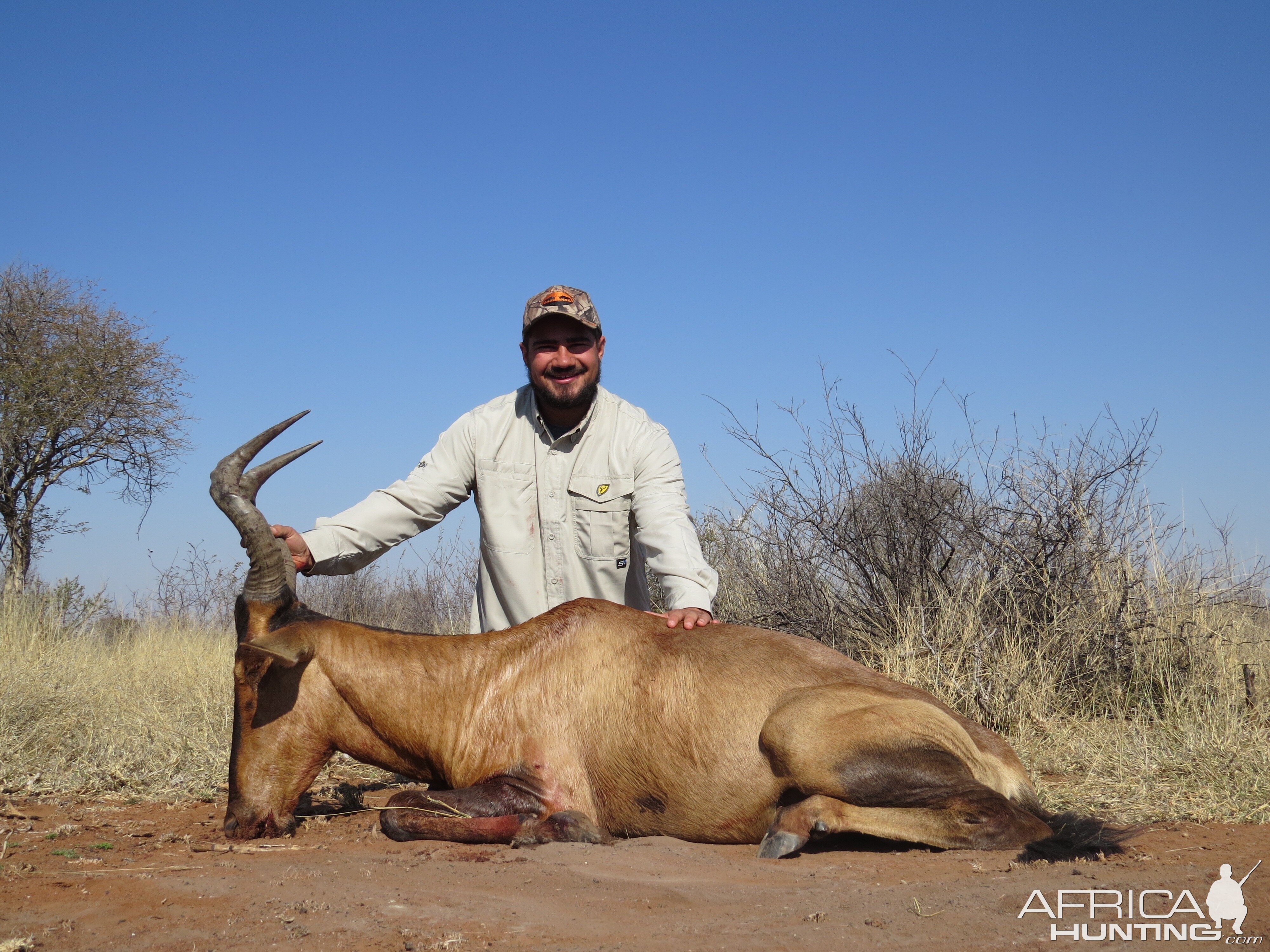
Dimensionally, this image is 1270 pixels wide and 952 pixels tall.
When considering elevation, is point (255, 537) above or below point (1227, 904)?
above

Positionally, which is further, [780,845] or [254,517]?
[254,517]

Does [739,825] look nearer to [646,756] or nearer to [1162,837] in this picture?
[646,756]

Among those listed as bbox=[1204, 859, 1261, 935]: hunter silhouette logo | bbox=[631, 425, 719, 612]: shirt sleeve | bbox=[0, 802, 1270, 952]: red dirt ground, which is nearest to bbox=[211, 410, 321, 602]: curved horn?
bbox=[0, 802, 1270, 952]: red dirt ground

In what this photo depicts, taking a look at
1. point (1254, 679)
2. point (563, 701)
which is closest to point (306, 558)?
point (563, 701)

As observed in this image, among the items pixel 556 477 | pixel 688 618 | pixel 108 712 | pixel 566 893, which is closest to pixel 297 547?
pixel 556 477

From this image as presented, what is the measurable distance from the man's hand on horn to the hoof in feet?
9.62

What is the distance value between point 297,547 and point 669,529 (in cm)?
218

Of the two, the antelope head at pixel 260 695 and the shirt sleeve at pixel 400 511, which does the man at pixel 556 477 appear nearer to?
the shirt sleeve at pixel 400 511

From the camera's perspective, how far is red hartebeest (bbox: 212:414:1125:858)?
4.49 m

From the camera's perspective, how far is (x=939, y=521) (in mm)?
9336

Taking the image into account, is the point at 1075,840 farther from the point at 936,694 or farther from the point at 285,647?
the point at 285,647

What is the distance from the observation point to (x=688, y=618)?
546cm

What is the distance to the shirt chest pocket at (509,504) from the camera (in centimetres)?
668

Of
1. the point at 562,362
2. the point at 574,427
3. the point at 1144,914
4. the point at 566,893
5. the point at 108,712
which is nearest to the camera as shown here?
the point at 1144,914
